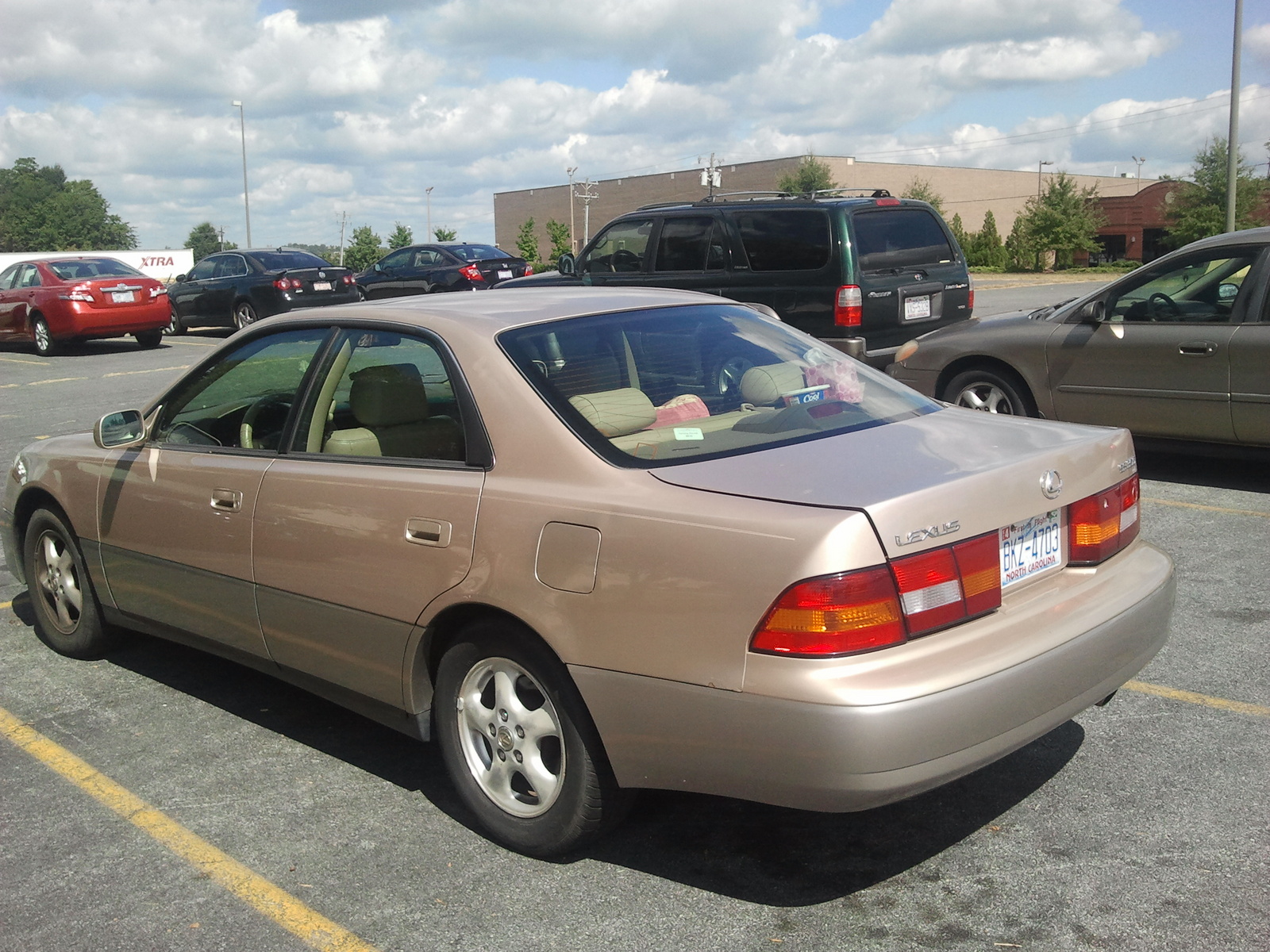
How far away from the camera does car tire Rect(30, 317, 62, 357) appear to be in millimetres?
20188

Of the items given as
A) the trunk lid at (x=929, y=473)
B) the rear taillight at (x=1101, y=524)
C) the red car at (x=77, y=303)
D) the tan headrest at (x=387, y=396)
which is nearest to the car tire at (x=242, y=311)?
the red car at (x=77, y=303)

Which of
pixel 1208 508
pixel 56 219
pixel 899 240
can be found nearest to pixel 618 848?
pixel 1208 508

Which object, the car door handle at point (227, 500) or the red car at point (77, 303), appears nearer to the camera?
the car door handle at point (227, 500)

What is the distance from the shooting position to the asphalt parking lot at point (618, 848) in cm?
302

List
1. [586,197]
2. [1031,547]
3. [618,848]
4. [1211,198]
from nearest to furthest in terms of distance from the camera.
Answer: [1031,547] < [618,848] < [1211,198] < [586,197]

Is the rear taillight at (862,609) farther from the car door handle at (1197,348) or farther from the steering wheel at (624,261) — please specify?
the steering wheel at (624,261)

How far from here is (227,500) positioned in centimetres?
420

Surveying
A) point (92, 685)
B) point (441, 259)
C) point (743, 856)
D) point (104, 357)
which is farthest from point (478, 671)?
point (441, 259)

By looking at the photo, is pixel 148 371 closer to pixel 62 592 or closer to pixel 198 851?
pixel 62 592

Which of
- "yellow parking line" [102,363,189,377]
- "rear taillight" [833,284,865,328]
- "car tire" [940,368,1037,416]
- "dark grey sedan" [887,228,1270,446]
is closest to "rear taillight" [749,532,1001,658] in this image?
"dark grey sedan" [887,228,1270,446]

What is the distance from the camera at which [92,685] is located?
4996 mm

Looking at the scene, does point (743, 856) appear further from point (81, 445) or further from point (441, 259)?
point (441, 259)

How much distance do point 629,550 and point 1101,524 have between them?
143cm

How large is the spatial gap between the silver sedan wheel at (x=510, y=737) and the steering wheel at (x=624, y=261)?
8751 millimetres
